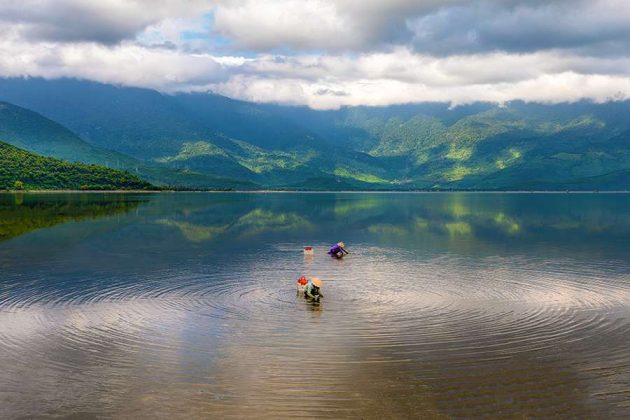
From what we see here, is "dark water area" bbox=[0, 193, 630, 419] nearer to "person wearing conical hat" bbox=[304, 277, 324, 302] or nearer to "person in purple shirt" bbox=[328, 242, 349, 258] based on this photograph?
"person wearing conical hat" bbox=[304, 277, 324, 302]

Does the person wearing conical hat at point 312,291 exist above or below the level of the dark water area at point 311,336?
above

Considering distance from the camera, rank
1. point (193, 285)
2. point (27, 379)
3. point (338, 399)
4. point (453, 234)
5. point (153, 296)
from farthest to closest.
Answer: point (453, 234), point (193, 285), point (153, 296), point (27, 379), point (338, 399)

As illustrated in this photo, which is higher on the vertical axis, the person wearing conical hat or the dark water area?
the person wearing conical hat

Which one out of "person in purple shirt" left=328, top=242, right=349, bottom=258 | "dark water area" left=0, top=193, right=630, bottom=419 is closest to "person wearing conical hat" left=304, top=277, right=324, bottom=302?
"dark water area" left=0, top=193, right=630, bottom=419

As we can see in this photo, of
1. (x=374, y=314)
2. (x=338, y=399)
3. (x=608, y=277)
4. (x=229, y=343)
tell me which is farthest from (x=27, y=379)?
(x=608, y=277)

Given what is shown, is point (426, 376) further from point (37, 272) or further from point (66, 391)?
point (37, 272)

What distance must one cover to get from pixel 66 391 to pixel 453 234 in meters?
78.4

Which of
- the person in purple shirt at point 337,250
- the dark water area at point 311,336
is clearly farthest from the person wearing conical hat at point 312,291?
the person in purple shirt at point 337,250

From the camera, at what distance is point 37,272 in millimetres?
49969

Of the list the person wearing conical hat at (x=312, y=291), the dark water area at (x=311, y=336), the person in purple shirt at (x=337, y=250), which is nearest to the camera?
the dark water area at (x=311, y=336)

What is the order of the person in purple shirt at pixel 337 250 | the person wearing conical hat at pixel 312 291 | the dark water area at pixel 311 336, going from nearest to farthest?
1. the dark water area at pixel 311 336
2. the person wearing conical hat at pixel 312 291
3. the person in purple shirt at pixel 337 250

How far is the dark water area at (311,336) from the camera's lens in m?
21.3

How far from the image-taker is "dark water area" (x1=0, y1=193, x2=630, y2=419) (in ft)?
70.0

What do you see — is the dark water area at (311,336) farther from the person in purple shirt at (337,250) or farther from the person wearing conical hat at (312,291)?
the person in purple shirt at (337,250)
